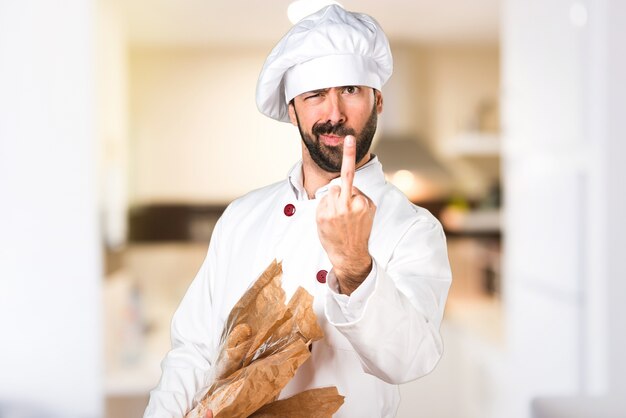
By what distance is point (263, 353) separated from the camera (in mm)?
904

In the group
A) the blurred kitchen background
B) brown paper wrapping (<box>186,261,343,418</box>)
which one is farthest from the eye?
the blurred kitchen background

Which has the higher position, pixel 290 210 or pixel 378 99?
pixel 378 99

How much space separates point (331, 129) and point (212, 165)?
732mm

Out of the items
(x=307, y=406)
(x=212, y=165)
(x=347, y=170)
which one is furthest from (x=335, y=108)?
(x=212, y=165)

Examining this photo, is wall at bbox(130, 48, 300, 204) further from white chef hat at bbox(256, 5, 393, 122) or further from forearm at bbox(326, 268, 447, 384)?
forearm at bbox(326, 268, 447, 384)

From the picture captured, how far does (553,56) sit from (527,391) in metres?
0.80

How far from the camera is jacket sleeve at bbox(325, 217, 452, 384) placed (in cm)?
78

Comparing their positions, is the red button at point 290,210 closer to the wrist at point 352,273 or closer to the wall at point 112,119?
the wrist at point 352,273

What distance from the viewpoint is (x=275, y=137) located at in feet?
3.41

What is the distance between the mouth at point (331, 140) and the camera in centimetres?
92

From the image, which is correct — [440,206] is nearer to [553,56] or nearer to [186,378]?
[553,56]

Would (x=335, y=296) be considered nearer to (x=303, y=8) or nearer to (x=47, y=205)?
(x=303, y=8)

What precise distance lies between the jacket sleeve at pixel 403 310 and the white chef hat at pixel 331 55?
0.20m

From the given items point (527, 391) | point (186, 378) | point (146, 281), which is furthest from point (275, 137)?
point (146, 281)
